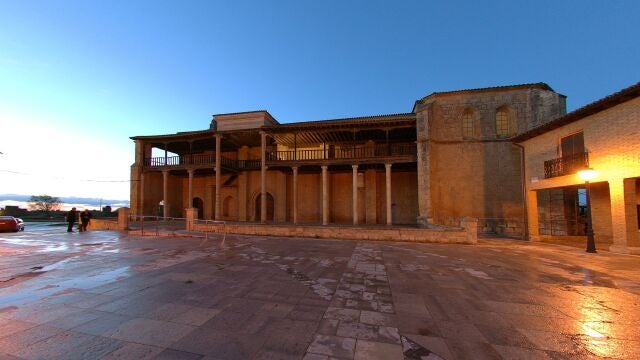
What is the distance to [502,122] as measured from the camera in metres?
17.6

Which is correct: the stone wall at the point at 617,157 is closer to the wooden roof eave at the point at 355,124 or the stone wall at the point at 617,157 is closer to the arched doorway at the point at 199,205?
the wooden roof eave at the point at 355,124

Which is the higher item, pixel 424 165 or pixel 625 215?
pixel 424 165

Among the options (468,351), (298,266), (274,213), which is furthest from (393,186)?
(468,351)

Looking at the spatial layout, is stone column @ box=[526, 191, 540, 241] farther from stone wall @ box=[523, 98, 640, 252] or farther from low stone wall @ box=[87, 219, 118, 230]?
low stone wall @ box=[87, 219, 118, 230]

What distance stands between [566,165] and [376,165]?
1005 centimetres

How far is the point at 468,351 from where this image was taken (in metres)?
2.70

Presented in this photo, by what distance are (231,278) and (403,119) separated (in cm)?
1508

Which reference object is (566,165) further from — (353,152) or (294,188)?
(294,188)

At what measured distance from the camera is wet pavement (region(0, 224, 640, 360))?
8.87ft

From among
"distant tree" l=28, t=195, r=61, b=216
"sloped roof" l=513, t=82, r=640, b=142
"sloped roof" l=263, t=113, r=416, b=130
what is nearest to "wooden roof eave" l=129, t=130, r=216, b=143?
"sloped roof" l=263, t=113, r=416, b=130

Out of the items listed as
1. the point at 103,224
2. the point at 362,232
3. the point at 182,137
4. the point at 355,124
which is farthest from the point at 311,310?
the point at 182,137

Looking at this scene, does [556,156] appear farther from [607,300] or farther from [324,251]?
[324,251]

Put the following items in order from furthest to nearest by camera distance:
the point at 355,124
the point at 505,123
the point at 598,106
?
the point at 505,123
the point at 355,124
the point at 598,106

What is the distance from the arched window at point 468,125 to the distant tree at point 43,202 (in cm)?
6330
